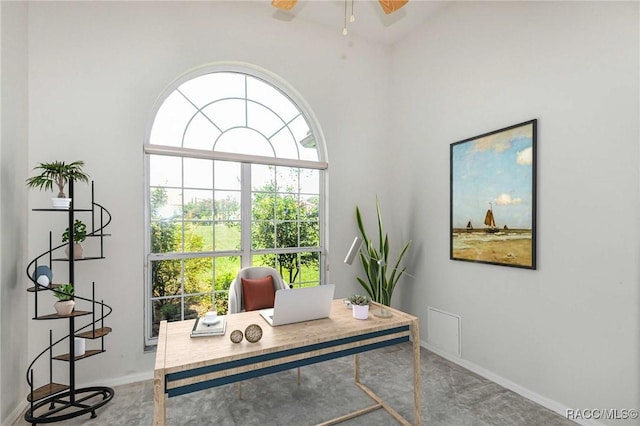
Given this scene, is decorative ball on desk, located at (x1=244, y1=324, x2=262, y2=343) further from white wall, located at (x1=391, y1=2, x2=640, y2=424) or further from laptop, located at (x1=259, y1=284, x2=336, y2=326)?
white wall, located at (x1=391, y1=2, x2=640, y2=424)

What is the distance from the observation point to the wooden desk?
1365 millimetres

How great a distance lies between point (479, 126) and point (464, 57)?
73 cm

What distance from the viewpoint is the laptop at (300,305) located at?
5.97 feet

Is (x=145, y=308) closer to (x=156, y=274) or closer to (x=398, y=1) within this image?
(x=156, y=274)

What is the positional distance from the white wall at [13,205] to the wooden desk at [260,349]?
126cm

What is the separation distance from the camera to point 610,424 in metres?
A: 2.02

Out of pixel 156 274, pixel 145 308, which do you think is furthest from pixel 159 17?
pixel 145 308

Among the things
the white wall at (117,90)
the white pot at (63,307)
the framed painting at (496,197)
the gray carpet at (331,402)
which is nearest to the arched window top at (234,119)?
the white wall at (117,90)

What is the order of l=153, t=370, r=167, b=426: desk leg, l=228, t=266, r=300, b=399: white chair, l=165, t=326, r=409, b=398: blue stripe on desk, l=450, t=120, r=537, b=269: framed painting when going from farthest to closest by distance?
l=228, t=266, r=300, b=399: white chair → l=450, t=120, r=537, b=269: framed painting → l=165, t=326, r=409, b=398: blue stripe on desk → l=153, t=370, r=167, b=426: desk leg

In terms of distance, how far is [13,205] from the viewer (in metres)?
2.24

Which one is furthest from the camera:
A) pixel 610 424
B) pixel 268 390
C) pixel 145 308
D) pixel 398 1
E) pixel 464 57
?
pixel 464 57

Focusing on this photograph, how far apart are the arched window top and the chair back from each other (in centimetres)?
115

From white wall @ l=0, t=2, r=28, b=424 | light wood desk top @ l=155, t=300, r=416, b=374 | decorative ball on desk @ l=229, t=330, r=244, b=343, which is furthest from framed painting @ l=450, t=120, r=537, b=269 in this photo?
white wall @ l=0, t=2, r=28, b=424

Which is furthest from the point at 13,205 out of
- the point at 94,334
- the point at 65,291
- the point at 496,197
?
the point at 496,197
